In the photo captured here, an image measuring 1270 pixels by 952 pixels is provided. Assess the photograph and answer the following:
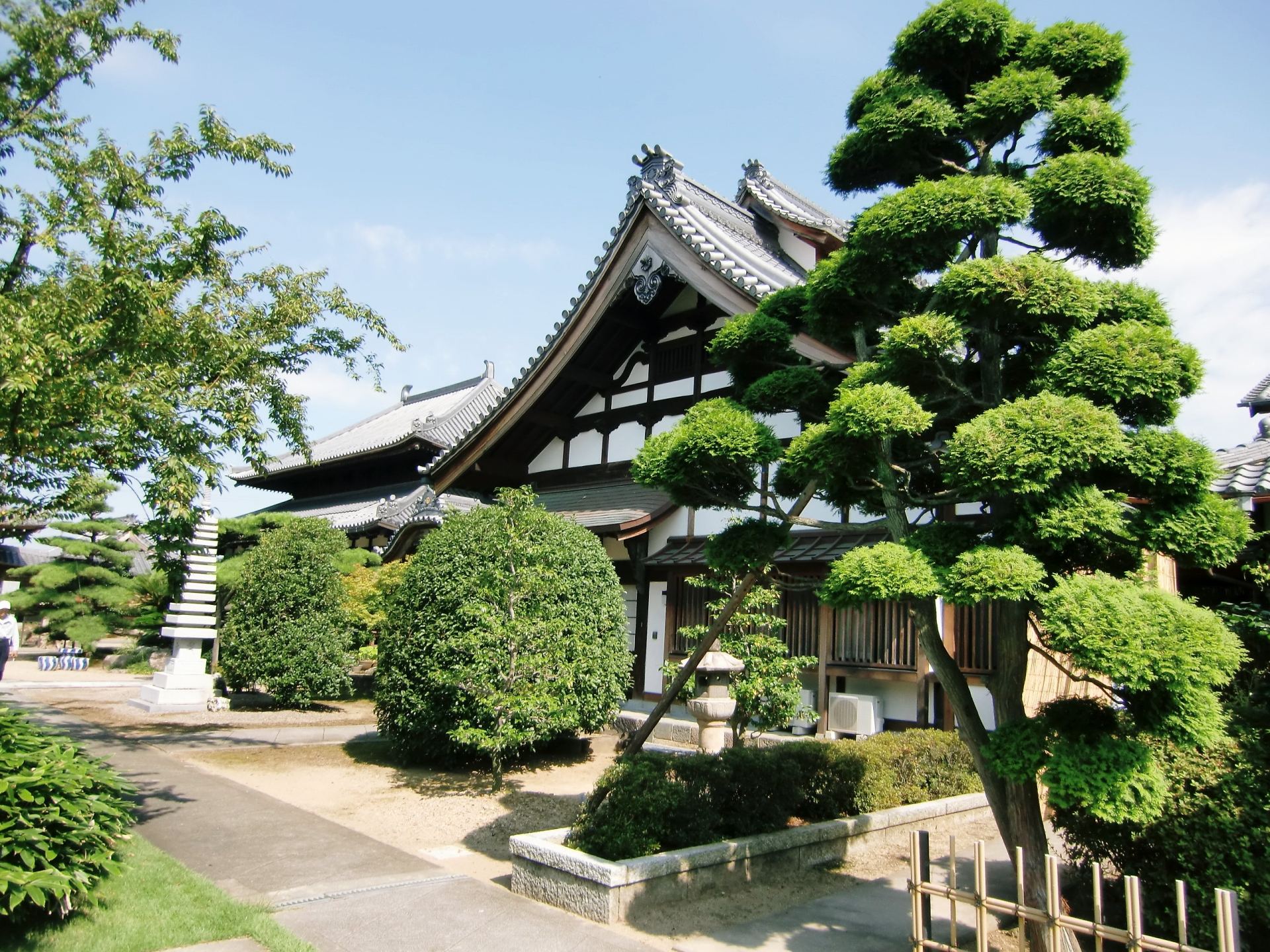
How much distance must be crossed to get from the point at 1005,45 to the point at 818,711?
7.54 meters

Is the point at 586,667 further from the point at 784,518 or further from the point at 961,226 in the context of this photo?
the point at 961,226

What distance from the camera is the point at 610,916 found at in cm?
510

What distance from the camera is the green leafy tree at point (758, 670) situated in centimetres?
893

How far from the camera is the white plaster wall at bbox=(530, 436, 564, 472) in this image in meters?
14.7

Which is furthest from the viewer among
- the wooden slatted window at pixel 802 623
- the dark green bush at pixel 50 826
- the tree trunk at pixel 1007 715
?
the wooden slatted window at pixel 802 623

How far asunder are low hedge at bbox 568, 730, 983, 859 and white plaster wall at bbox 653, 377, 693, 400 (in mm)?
6174

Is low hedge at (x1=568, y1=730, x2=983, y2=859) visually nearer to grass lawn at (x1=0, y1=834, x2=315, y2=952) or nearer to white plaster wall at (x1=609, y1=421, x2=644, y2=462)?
grass lawn at (x1=0, y1=834, x2=315, y2=952)

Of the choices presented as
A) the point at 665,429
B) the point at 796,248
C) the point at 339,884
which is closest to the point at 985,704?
the point at 665,429

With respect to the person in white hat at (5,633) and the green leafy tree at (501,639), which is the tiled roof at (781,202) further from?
the person in white hat at (5,633)

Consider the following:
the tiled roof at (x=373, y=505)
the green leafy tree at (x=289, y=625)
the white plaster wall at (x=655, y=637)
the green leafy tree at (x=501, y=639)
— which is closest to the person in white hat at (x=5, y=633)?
the green leafy tree at (x=289, y=625)

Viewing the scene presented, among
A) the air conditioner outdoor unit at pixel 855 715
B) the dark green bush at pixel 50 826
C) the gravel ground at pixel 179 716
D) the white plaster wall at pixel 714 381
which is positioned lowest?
the gravel ground at pixel 179 716

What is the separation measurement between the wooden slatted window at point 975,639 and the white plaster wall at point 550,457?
7551 millimetres

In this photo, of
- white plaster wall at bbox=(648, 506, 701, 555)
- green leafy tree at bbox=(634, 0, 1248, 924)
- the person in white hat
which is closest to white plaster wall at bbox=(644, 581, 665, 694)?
white plaster wall at bbox=(648, 506, 701, 555)

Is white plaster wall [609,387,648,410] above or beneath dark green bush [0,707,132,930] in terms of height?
above
